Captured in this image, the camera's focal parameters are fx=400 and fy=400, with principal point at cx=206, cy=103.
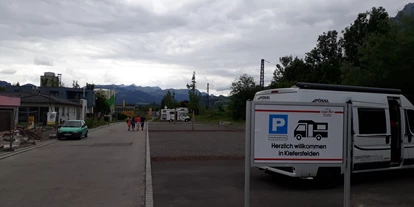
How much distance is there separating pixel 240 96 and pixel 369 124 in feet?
159

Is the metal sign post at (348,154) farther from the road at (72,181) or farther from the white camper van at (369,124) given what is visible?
the road at (72,181)

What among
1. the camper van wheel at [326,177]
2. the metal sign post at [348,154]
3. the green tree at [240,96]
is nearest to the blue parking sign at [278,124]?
the metal sign post at [348,154]

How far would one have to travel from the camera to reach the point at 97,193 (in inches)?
370

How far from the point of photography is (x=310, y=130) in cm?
671

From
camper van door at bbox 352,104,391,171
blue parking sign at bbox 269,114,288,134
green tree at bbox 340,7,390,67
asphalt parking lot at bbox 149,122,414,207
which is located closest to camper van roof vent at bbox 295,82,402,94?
camper van door at bbox 352,104,391,171

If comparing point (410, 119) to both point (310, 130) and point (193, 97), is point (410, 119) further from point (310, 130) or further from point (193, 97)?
point (193, 97)

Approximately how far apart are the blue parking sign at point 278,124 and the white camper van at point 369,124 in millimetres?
3174

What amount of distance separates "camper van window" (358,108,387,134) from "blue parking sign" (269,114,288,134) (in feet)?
15.0

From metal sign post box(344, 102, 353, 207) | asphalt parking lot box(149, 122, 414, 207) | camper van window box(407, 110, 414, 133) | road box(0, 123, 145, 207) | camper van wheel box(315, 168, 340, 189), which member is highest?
camper van window box(407, 110, 414, 133)

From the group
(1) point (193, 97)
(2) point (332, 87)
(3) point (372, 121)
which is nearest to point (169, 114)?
(1) point (193, 97)

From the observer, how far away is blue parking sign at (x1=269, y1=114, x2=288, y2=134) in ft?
21.6

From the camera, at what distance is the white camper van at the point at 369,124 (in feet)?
32.5

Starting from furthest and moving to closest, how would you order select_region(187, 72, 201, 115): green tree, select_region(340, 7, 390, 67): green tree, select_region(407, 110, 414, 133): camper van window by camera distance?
select_region(187, 72, 201, 115): green tree, select_region(340, 7, 390, 67): green tree, select_region(407, 110, 414, 133): camper van window

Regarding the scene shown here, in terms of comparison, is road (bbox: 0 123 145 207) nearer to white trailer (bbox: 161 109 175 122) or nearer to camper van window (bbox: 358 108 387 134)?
camper van window (bbox: 358 108 387 134)
